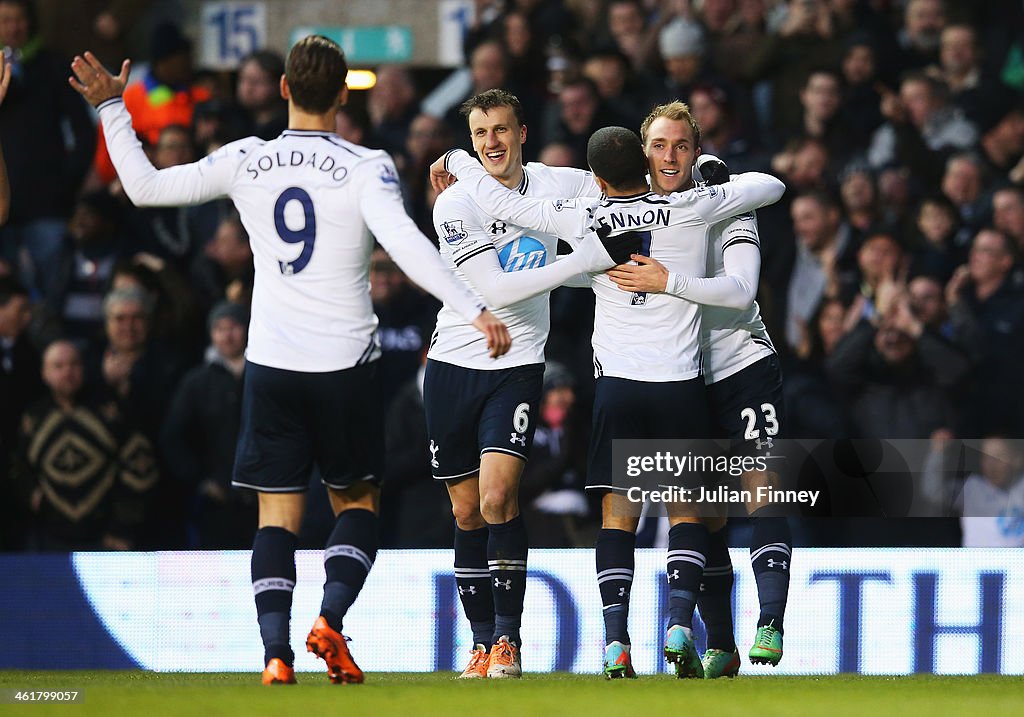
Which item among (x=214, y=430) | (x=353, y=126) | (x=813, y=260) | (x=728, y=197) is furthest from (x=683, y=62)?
(x=728, y=197)

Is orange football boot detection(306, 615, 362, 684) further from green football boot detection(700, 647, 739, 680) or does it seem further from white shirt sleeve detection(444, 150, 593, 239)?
white shirt sleeve detection(444, 150, 593, 239)

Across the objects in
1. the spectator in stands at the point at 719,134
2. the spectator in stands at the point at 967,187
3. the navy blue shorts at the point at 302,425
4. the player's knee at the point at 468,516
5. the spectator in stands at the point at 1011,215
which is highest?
the spectator in stands at the point at 719,134

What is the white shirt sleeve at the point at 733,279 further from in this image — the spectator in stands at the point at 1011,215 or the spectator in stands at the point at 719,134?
the spectator in stands at the point at 1011,215

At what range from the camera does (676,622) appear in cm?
723

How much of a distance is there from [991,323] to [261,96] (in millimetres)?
5426

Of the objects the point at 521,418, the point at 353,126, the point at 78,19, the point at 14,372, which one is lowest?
the point at 521,418

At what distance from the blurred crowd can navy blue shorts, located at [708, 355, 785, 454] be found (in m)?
2.90

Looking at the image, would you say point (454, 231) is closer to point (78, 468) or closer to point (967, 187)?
point (78, 468)

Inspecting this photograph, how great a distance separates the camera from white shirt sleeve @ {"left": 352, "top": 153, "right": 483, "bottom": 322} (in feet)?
21.0

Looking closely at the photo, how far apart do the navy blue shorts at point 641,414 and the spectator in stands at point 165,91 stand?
6513 millimetres

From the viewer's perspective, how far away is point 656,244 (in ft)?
24.4

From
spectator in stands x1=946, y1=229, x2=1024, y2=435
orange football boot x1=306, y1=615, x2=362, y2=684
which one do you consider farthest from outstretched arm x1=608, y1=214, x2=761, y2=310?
spectator in stands x1=946, y1=229, x2=1024, y2=435

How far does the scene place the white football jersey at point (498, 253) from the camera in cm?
772

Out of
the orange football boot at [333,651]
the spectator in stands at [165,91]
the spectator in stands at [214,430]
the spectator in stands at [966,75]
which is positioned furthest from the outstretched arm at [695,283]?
the spectator in stands at [165,91]
